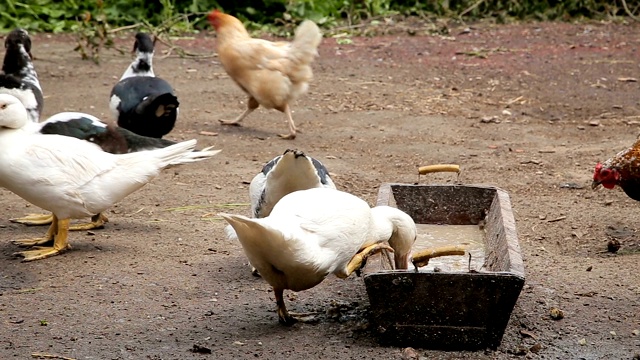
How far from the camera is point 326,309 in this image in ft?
15.1

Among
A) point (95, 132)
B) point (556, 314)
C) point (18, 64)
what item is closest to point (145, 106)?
point (18, 64)

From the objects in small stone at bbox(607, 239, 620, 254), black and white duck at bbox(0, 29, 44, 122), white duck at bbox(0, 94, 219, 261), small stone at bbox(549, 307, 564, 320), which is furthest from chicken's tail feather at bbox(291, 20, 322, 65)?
small stone at bbox(549, 307, 564, 320)

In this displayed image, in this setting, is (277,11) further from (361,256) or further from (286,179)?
(361,256)

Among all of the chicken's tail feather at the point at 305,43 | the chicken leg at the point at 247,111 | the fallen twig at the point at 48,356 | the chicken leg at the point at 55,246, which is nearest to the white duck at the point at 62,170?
the chicken leg at the point at 55,246

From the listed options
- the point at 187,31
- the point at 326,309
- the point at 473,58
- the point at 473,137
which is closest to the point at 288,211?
the point at 326,309

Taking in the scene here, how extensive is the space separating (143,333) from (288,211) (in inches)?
35.4

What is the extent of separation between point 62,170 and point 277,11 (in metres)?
8.42

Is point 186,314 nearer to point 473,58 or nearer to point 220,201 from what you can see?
point 220,201

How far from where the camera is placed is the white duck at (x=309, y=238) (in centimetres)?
380

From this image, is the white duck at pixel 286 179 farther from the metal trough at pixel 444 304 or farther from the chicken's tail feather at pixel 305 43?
the chicken's tail feather at pixel 305 43

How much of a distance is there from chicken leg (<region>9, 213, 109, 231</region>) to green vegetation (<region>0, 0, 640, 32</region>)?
6111 millimetres

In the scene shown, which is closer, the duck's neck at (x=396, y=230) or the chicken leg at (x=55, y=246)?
the duck's neck at (x=396, y=230)

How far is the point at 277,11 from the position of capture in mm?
13266

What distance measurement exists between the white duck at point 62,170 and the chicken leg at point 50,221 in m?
0.38
